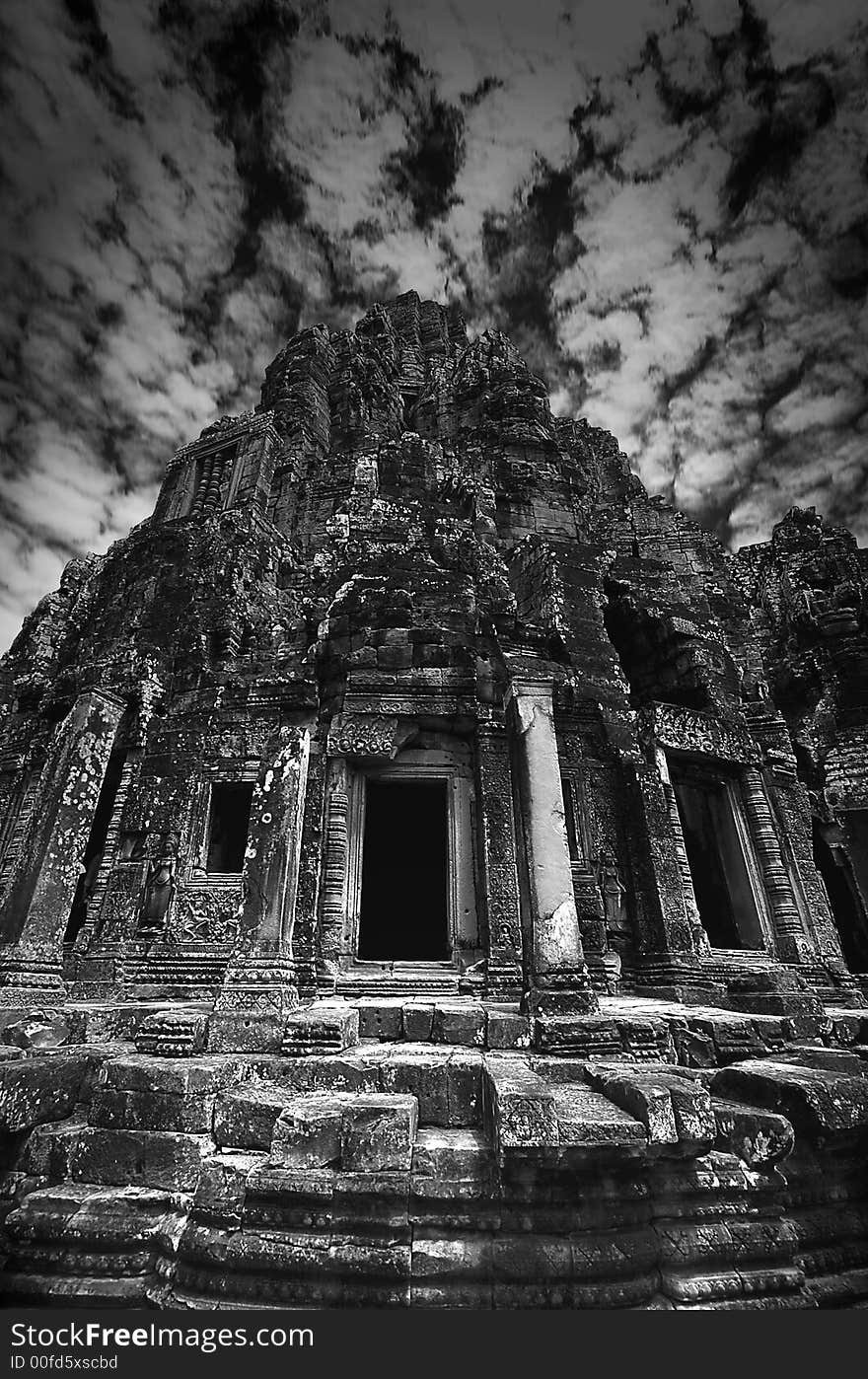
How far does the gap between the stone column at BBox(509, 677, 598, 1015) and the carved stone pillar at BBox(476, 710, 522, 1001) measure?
3.55 ft

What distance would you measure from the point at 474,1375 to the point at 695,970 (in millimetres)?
6668

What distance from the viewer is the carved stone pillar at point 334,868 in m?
7.28

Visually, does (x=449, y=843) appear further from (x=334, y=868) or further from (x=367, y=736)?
(x=367, y=736)

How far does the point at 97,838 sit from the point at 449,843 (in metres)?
6.82

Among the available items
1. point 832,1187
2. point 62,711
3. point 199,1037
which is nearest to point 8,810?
point 62,711

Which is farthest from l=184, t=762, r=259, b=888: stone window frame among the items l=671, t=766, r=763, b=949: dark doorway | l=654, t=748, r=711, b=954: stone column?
l=671, t=766, r=763, b=949: dark doorway

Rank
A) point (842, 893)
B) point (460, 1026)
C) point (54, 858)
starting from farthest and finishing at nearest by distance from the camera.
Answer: point (842, 893) → point (54, 858) → point (460, 1026)

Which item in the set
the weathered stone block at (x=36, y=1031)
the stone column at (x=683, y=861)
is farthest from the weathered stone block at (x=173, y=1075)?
the stone column at (x=683, y=861)

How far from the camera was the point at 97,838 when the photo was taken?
1080 cm

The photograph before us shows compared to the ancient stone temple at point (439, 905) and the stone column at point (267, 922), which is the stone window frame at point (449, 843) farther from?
the stone column at point (267, 922)

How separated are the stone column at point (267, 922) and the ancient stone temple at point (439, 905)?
4 centimetres

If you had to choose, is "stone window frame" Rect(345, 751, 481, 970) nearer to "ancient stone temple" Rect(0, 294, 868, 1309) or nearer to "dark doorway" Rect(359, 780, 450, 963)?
"ancient stone temple" Rect(0, 294, 868, 1309)

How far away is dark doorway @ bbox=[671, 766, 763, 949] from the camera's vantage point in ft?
33.3

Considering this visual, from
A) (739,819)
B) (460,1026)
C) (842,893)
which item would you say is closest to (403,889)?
(739,819)
